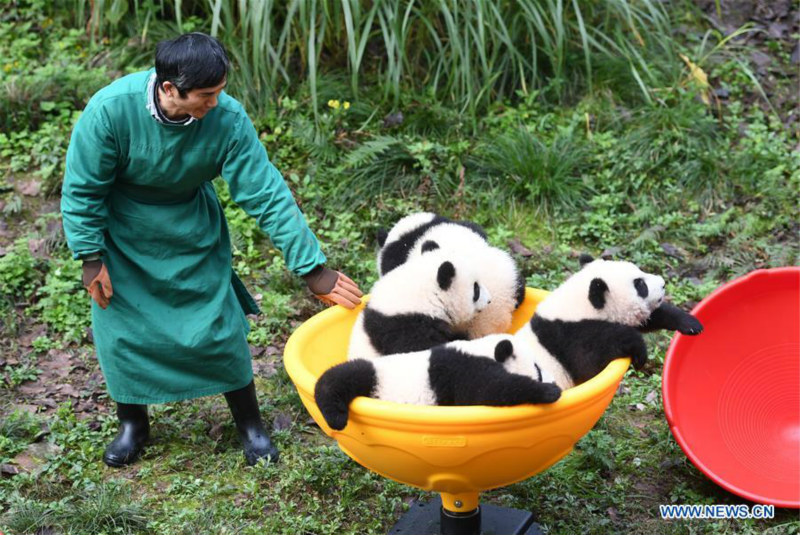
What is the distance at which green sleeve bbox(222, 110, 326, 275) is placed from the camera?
3191mm

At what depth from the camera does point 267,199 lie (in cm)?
325

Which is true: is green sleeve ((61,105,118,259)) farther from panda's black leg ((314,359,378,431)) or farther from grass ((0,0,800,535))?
panda's black leg ((314,359,378,431))

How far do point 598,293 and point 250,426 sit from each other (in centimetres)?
155

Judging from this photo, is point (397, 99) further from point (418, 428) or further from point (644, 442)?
point (418, 428)

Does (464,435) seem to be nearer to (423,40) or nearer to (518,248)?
(518,248)

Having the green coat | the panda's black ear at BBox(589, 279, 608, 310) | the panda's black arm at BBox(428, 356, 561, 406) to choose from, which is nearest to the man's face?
the green coat

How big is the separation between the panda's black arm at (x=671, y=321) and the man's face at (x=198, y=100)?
161 centimetres

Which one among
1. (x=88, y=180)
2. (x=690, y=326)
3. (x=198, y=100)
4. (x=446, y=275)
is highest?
(x=198, y=100)

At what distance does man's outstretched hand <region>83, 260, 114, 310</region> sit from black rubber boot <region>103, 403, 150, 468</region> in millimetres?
571

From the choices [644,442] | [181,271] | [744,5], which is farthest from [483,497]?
[744,5]

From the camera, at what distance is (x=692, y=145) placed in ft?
17.8

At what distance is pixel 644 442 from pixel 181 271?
6.42ft

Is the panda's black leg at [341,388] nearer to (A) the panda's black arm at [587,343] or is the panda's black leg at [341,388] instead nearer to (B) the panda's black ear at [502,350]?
(B) the panda's black ear at [502,350]

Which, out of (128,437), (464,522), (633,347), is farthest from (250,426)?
(633,347)
